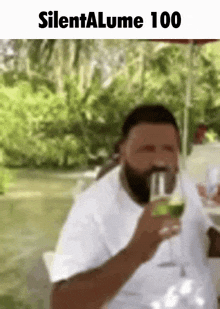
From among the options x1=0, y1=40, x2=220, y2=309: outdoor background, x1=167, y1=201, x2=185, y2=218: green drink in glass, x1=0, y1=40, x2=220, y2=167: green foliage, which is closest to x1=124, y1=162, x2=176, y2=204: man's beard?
x1=167, y1=201, x2=185, y2=218: green drink in glass

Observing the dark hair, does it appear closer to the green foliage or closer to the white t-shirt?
the white t-shirt

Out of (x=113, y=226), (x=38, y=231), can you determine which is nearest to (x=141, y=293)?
(x=113, y=226)

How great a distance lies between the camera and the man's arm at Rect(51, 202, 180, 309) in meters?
1.00

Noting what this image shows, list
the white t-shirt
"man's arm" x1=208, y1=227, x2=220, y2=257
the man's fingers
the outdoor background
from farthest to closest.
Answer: the outdoor background → "man's arm" x1=208, y1=227, x2=220, y2=257 → the white t-shirt → the man's fingers

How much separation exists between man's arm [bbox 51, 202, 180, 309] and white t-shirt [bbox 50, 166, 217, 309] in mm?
62

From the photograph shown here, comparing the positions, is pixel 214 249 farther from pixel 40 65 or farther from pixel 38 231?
pixel 40 65

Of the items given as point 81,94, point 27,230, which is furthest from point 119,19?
point 81,94

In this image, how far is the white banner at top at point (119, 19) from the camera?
4.38 meters

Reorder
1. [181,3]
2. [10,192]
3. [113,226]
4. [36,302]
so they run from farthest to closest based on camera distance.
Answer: [10,192] → [181,3] → [36,302] → [113,226]

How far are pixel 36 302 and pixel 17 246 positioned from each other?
1.54m

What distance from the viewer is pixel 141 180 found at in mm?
1253

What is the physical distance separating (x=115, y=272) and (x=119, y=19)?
3.64 meters

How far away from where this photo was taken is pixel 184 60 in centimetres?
1339

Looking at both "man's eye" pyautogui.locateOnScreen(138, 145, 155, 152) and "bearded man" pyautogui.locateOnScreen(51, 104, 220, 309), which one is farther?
"man's eye" pyautogui.locateOnScreen(138, 145, 155, 152)
